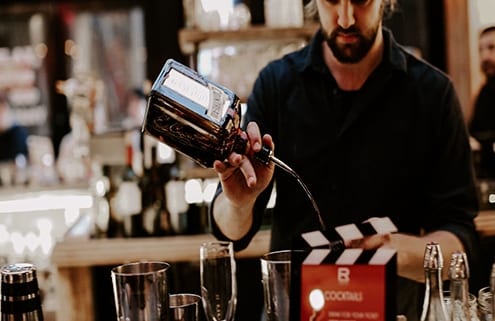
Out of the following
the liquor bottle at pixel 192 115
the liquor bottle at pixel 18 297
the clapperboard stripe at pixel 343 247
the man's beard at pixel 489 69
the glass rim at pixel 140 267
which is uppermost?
the man's beard at pixel 489 69

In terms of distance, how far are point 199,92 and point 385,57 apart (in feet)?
2.90

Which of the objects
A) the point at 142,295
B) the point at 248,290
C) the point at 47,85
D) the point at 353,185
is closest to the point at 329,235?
the point at 142,295

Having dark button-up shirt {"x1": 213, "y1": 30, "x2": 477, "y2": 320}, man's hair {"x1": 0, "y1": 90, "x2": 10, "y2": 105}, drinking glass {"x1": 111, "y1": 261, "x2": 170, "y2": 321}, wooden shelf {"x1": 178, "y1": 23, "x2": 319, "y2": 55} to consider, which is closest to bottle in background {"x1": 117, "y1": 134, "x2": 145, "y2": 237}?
wooden shelf {"x1": 178, "y1": 23, "x2": 319, "y2": 55}

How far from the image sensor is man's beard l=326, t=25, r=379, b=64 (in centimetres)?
184

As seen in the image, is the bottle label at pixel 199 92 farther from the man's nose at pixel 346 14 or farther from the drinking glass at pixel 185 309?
the man's nose at pixel 346 14

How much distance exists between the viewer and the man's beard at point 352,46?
184cm

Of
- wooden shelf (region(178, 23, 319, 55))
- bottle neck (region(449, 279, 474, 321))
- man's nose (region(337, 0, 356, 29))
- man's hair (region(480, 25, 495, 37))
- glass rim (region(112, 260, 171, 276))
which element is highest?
man's hair (region(480, 25, 495, 37))

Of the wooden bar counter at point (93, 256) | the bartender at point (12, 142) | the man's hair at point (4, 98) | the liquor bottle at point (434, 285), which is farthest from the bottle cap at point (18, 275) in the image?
the man's hair at point (4, 98)

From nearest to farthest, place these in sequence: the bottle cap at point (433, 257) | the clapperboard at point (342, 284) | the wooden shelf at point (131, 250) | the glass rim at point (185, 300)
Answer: the clapperboard at point (342, 284)
the bottle cap at point (433, 257)
the glass rim at point (185, 300)
the wooden shelf at point (131, 250)

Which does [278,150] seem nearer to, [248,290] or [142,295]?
[142,295]

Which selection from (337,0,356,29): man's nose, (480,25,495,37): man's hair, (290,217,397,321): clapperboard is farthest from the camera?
(480,25,495,37): man's hair

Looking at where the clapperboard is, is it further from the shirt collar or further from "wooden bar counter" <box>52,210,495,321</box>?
"wooden bar counter" <box>52,210,495,321</box>

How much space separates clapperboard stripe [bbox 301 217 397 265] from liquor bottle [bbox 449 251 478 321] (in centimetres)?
12

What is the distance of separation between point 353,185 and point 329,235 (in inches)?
31.0
